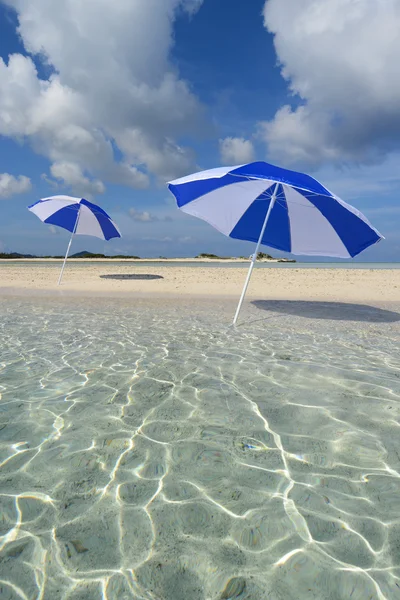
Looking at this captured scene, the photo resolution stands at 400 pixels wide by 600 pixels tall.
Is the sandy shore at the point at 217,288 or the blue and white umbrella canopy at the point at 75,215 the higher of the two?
the blue and white umbrella canopy at the point at 75,215

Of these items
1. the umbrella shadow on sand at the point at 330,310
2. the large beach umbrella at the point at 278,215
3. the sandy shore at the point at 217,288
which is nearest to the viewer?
the large beach umbrella at the point at 278,215

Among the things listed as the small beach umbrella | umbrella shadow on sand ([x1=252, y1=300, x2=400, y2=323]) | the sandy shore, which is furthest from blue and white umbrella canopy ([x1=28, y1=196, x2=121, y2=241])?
umbrella shadow on sand ([x1=252, y1=300, x2=400, y2=323])

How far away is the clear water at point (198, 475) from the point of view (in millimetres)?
1893

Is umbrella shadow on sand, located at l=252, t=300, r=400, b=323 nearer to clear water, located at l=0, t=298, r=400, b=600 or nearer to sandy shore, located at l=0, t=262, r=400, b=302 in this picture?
sandy shore, located at l=0, t=262, r=400, b=302

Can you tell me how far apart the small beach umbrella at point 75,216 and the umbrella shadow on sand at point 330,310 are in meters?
8.38

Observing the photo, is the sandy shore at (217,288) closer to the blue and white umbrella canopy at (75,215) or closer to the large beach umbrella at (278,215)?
the blue and white umbrella canopy at (75,215)

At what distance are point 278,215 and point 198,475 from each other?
7.35 metres

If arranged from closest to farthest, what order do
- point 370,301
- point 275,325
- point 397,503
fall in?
1. point 397,503
2. point 275,325
3. point 370,301

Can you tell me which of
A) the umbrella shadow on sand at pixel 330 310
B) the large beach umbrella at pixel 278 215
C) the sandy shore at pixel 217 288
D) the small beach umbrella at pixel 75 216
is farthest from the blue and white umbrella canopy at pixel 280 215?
the small beach umbrella at pixel 75 216

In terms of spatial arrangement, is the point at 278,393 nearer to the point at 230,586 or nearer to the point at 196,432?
the point at 196,432

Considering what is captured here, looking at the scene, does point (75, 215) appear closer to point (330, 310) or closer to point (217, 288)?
point (217, 288)

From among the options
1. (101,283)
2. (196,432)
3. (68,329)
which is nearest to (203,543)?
(196,432)

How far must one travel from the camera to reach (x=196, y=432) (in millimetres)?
3357

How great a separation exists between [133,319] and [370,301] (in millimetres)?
8589
